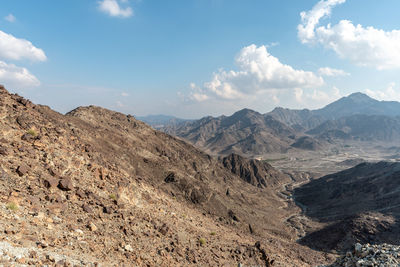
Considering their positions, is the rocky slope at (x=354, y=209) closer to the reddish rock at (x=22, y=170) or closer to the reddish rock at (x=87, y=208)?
Answer: the reddish rock at (x=87, y=208)

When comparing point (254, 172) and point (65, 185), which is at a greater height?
point (65, 185)

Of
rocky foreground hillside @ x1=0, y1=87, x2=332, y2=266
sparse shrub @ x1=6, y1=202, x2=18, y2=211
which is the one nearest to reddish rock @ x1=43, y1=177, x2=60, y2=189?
rocky foreground hillside @ x1=0, y1=87, x2=332, y2=266

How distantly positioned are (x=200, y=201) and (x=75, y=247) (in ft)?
89.8

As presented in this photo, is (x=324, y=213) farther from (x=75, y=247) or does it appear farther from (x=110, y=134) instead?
(x=75, y=247)

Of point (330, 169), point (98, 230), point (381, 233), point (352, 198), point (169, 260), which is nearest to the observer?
point (98, 230)

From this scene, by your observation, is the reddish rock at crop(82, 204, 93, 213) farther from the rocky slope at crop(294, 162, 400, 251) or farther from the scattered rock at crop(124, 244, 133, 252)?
the rocky slope at crop(294, 162, 400, 251)

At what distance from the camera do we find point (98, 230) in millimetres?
9922

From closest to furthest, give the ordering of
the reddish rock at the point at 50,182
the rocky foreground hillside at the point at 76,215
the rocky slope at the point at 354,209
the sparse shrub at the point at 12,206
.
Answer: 1. the rocky foreground hillside at the point at 76,215
2. the sparse shrub at the point at 12,206
3. the reddish rock at the point at 50,182
4. the rocky slope at the point at 354,209

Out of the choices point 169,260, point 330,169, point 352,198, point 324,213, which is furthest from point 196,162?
point 330,169

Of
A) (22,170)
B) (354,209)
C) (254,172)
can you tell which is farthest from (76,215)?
(254,172)

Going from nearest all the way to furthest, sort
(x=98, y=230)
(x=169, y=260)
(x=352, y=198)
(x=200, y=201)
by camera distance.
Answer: (x=98, y=230) < (x=169, y=260) < (x=200, y=201) < (x=352, y=198)

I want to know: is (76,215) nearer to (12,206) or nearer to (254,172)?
(12,206)

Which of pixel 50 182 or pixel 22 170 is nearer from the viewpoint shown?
pixel 22 170

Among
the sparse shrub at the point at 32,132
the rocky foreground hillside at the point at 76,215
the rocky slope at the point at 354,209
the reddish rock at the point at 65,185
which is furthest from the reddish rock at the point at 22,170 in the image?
the rocky slope at the point at 354,209
